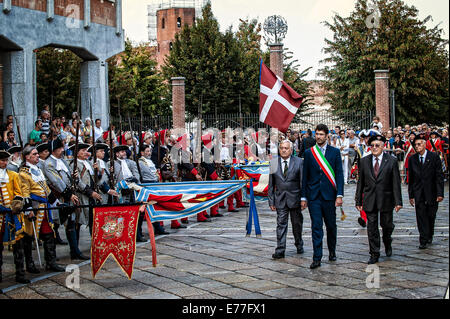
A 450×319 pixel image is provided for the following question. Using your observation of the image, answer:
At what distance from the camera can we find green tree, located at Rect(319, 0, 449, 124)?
120 feet

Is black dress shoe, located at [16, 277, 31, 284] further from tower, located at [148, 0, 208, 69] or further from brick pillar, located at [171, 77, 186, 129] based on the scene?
tower, located at [148, 0, 208, 69]

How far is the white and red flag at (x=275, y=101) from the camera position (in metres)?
9.48

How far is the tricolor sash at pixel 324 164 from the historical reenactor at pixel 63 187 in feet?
11.5

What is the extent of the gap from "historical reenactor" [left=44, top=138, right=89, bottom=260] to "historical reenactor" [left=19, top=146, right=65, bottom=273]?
374 millimetres

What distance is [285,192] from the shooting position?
8.79m

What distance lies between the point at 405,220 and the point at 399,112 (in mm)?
27665

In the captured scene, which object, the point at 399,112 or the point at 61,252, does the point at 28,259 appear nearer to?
the point at 61,252

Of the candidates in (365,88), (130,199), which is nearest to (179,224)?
(130,199)

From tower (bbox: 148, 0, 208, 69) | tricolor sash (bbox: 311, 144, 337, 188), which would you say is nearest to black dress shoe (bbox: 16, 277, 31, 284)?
tricolor sash (bbox: 311, 144, 337, 188)

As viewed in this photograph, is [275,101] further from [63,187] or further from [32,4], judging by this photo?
[32,4]

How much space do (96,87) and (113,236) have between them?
16224 mm

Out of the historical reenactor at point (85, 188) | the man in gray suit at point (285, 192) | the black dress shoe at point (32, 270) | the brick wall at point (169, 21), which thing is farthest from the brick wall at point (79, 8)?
the brick wall at point (169, 21)

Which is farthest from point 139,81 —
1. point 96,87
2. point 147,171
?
point 147,171
